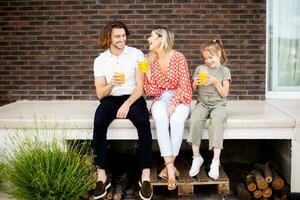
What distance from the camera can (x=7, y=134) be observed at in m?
4.67

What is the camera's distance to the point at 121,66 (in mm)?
4477

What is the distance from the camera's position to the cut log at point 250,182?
4.49m

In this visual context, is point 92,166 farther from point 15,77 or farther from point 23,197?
point 15,77

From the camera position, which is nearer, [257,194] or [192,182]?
[192,182]

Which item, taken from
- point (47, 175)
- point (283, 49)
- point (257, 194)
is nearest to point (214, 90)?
point (257, 194)

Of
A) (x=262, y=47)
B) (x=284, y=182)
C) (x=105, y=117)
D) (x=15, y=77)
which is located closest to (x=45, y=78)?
(x=15, y=77)

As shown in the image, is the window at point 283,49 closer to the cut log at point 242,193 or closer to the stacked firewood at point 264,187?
the stacked firewood at point 264,187

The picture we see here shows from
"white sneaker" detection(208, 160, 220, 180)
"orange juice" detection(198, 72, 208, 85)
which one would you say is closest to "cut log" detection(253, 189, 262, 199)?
"white sneaker" detection(208, 160, 220, 180)

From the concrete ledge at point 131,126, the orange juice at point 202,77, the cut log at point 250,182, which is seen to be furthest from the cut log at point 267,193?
the orange juice at point 202,77

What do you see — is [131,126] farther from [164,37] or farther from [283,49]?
[283,49]

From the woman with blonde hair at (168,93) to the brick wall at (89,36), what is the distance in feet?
4.80

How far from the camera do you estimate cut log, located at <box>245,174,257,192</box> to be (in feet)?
14.7

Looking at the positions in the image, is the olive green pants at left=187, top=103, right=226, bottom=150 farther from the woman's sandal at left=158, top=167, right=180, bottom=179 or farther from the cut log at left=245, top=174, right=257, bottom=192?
the cut log at left=245, top=174, right=257, bottom=192

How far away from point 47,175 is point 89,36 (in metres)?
2.47
